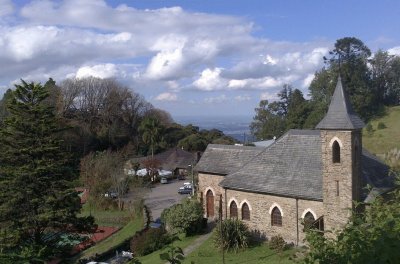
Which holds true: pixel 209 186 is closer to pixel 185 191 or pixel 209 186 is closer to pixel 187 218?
pixel 187 218

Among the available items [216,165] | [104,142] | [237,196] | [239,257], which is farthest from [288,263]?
[104,142]

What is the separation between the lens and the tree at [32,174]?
24984 mm

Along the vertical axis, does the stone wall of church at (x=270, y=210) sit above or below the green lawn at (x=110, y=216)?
above

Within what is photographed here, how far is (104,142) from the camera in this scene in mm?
72812

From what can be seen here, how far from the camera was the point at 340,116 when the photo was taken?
23.8 metres

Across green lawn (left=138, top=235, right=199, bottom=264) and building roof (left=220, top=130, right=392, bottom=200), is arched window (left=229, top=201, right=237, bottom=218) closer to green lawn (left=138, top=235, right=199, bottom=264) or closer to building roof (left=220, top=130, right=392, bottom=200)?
building roof (left=220, top=130, right=392, bottom=200)

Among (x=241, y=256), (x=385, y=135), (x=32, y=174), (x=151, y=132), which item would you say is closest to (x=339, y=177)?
(x=241, y=256)

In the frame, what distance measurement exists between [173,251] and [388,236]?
8.80 feet

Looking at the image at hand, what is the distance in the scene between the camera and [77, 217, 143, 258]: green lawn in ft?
107

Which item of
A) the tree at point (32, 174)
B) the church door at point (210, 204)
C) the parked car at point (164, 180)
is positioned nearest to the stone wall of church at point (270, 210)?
the church door at point (210, 204)

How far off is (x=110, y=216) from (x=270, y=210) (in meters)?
19.0

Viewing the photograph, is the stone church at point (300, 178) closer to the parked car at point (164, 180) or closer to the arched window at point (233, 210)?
the arched window at point (233, 210)

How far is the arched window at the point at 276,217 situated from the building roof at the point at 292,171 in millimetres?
1302

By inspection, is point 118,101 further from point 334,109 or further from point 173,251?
point 173,251
